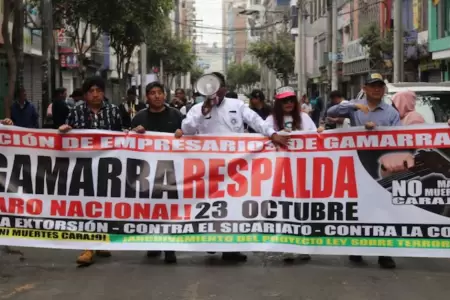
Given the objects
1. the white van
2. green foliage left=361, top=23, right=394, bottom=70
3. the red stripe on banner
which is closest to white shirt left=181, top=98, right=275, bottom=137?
the red stripe on banner

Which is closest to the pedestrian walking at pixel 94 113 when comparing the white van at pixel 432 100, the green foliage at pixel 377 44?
the white van at pixel 432 100

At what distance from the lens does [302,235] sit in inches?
265

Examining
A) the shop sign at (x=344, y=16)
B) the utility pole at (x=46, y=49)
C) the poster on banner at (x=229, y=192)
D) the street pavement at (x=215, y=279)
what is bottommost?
the street pavement at (x=215, y=279)

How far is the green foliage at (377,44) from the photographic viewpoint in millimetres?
31570

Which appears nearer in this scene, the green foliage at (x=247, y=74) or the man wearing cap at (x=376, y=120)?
the man wearing cap at (x=376, y=120)

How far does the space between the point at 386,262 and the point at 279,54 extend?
178 ft

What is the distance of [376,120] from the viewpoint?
7094 millimetres

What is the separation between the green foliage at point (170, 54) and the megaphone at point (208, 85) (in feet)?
164

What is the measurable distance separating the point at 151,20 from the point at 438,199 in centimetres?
2027

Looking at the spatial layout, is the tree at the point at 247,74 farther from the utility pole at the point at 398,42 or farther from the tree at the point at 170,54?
the utility pole at the point at 398,42

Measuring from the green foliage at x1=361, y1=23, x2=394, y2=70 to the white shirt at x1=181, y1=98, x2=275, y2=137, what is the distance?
82.7 feet

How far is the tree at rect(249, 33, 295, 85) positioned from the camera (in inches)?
2372

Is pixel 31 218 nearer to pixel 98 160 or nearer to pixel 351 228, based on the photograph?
pixel 98 160

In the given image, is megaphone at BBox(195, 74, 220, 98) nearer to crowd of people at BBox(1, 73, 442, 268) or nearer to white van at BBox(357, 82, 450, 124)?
crowd of people at BBox(1, 73, 442, 268)
